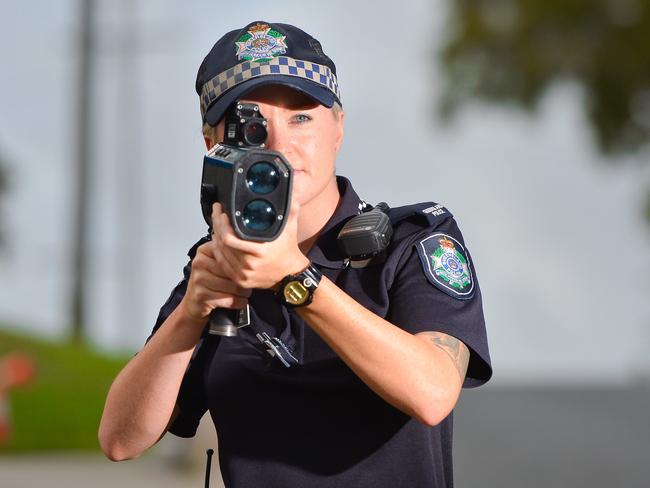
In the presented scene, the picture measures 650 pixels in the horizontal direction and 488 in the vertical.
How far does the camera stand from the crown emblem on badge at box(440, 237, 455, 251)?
324 cm

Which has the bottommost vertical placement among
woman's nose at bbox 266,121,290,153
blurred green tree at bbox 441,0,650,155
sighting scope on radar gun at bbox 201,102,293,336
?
blurred green tree at bbox 441,0,650,155

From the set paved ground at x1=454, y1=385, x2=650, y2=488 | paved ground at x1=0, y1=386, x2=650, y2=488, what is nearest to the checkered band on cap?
paved ground at x1=0, y1=386, x2=650, y2=488

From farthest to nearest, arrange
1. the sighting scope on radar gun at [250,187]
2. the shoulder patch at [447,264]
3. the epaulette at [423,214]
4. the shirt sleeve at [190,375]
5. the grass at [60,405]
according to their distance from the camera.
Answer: the grass at [60,405], the shirt sleeve at [190,375], the epaulette at [423,214], the shoulder patch at [447,264], the sighting scope on radar gun at [250,187]

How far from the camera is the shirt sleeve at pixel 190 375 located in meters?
3.45

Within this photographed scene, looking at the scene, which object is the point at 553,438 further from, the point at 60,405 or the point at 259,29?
the point at 259,29

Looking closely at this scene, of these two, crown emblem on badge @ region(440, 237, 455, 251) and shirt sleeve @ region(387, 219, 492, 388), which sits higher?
crown emblem on badge @ region(440, 237, 455, 251)

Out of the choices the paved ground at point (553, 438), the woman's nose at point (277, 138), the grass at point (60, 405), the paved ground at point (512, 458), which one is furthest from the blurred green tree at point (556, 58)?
the woman's nose at point (277, 138)

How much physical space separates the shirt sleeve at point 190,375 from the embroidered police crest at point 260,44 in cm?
48

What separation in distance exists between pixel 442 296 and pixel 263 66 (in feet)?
2.18

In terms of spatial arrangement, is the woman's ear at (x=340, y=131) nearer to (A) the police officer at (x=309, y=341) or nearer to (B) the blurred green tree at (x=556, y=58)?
(A) the police officer at (x=309, y=341)

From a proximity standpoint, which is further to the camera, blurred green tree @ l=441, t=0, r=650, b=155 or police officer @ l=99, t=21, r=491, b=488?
blurred green tree @ l=441, t=0, r=650, b=155

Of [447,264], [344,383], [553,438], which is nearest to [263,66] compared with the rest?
[447,264]

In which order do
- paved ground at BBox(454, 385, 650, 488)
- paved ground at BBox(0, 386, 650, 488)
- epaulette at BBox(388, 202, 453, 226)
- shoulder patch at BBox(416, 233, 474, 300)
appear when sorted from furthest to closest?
paved ground at BBox(454, 385, 650, 488) < paved ground at BBox(0, 386, 650, 488) < epaulette at BBox(388, 202, 453, 226) < shoulder patch at BBox(416, 233, 474, 300)

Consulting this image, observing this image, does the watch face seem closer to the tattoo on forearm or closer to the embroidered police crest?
the tattoo on forearm
